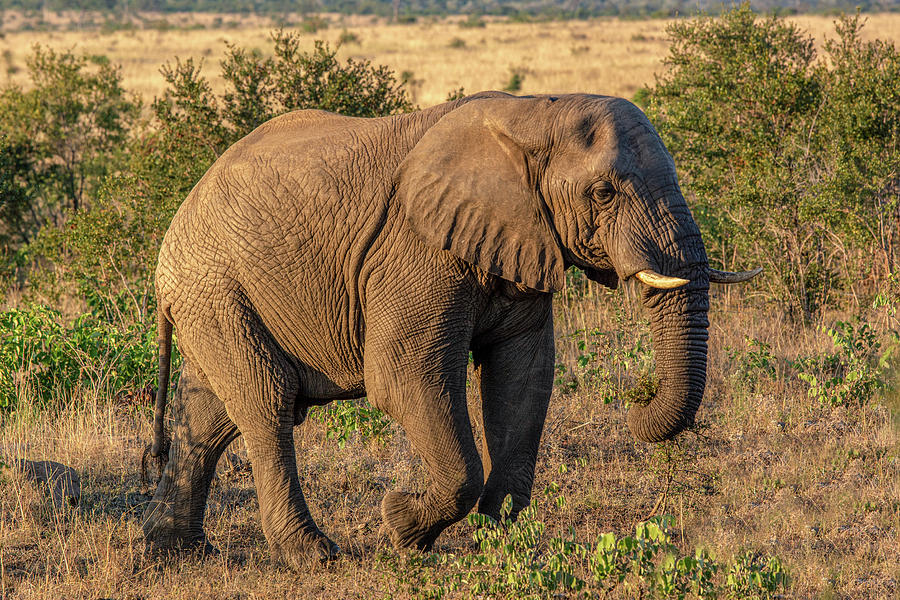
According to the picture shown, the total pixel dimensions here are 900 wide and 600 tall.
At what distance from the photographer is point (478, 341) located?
214 inches

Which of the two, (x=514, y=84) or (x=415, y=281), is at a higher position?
(x=415, y=281)

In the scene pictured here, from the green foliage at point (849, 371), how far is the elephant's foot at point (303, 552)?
3871 mm

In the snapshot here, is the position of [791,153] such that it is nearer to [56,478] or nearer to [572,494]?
[572,494]

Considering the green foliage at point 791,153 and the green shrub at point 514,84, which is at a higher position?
the green foliage at point 791,153

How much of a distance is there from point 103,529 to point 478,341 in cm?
251

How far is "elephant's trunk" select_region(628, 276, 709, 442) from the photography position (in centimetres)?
479

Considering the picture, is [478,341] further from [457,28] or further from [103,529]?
[457,28]

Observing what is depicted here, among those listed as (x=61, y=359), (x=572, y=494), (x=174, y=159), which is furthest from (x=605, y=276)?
(x=174, y=159)

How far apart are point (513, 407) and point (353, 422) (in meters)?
1.84

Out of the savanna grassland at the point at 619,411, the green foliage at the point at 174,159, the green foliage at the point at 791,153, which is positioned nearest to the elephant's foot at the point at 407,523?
the savanna grassland at the point at 619,411

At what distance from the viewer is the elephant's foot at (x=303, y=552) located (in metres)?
5.53

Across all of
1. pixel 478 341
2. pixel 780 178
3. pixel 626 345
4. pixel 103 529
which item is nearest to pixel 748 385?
pixel 626 345

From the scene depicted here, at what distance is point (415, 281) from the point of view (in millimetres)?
5059

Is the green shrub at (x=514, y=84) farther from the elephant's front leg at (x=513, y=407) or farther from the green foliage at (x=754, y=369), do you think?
the elephant's front leg at (x=513, y=407)
